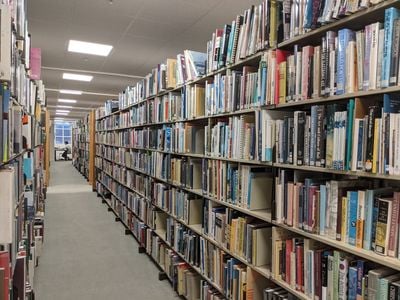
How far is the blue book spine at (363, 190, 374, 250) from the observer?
1288 millimetres

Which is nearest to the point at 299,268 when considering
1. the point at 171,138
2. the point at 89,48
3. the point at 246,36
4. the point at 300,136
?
the point at 300,136

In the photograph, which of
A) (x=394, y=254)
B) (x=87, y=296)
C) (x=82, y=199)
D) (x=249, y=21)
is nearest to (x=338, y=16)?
(x=249, y=21)

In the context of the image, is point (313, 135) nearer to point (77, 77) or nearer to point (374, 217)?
point (374, 217)

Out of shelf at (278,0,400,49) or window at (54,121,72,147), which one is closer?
shelf at (278,0,400,49)

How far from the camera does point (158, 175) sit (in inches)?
144

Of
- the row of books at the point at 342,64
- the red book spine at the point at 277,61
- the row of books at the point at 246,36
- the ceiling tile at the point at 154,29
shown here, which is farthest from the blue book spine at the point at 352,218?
the ceiling tile at the point at 154,29

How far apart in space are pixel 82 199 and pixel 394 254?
7.23 metres

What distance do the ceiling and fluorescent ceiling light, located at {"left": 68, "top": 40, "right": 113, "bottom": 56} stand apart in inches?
4.2

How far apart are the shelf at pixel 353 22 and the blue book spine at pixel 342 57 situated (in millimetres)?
57

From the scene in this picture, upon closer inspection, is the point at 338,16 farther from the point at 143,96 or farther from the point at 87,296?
the point at 143,96

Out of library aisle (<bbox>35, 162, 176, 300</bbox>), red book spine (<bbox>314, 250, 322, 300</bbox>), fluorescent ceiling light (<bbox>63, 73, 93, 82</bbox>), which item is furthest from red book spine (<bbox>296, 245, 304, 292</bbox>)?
fluorescent ceiling light (<bbox>63, 73, 93, 82</bbox>)

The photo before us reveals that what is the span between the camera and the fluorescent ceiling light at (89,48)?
4891 mm

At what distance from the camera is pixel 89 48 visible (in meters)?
5.12

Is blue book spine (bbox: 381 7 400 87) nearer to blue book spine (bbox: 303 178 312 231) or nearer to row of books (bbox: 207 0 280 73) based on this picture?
blue book spine (bbox: 303 178 312 231)
